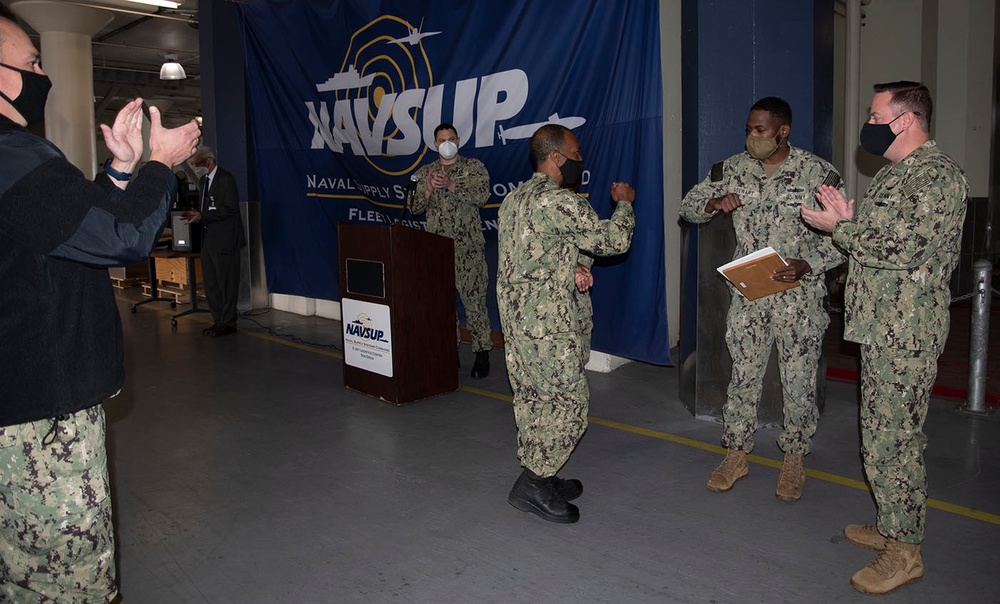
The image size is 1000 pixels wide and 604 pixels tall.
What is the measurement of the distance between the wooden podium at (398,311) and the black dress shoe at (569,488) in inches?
69.9

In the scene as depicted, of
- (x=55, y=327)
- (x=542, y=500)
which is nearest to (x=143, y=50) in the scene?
(x=542, y=500)

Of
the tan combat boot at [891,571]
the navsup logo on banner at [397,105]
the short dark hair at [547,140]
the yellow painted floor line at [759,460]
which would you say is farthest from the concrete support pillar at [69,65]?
the tan combat boot at [891,571]

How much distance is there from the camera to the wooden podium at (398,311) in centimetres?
494

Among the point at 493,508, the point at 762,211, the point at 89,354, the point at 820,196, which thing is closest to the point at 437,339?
the point at 493,508

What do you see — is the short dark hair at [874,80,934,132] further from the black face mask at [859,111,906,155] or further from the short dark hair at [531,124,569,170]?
the short dark hair at [531,124,569,170]

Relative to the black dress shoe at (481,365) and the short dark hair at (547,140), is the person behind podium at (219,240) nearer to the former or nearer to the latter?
the black dress shoe at (481,365)

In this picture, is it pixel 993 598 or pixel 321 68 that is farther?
pixel 321 68

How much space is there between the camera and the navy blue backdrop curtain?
503 centimetres

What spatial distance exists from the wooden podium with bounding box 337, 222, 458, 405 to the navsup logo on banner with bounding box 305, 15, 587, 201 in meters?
1.28

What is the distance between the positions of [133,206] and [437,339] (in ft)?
11.2

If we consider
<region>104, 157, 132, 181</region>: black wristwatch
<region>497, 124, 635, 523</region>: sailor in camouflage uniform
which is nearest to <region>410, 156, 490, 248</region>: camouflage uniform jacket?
<region>497, 124, 635, 523</region>: sailor in camouflage uniform

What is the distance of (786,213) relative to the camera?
3412 mm

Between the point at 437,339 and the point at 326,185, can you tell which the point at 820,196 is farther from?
the point at 326,185

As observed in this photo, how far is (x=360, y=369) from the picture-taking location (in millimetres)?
5316
